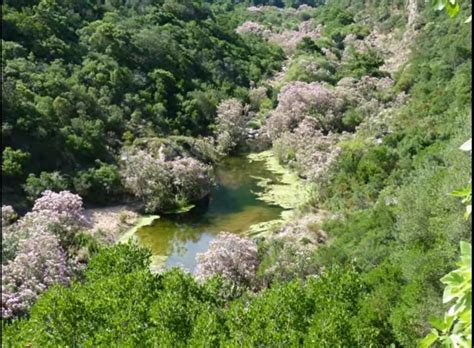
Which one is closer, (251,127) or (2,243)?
(2,243)

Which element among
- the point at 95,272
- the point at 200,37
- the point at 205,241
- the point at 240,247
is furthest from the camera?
the point at 200,37

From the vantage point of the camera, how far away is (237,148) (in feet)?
159

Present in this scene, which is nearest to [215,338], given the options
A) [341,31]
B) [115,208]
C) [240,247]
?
[240,247]

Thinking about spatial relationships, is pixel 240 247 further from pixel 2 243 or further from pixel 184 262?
pixel 2 243

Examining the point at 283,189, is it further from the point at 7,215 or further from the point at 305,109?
the point at 7,215

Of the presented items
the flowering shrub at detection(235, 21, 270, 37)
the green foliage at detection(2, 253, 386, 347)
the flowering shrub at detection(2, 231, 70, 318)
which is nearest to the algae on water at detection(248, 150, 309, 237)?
the flowering shrub at detection(2, 231, 70, 318)

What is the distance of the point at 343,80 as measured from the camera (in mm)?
55469

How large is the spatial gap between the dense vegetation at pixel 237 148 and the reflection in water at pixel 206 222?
1.49 m

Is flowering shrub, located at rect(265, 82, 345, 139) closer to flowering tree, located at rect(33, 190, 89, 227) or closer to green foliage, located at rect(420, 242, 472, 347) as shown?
flowering tree, located at rect(33, 190, 89, 227)

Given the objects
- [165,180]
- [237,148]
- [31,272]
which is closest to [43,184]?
[165,180]

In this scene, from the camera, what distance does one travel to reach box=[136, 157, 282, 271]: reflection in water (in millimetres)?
30344

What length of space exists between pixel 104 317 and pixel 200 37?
50.8 m

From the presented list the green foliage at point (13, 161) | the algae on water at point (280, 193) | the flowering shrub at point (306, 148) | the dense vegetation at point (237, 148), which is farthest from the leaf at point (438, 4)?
the flowering shrub at point (306, 148)

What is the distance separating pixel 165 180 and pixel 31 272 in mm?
13243
